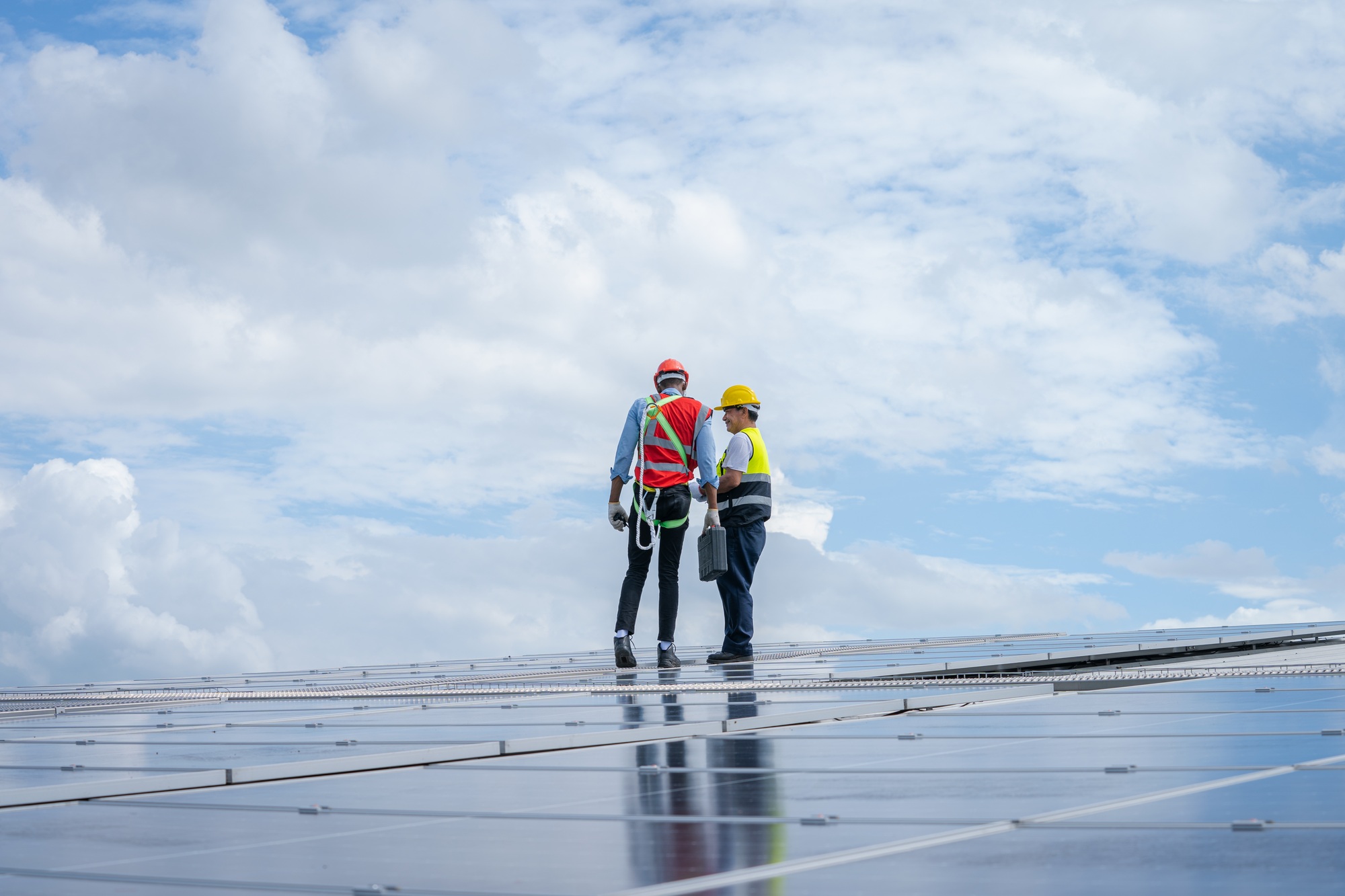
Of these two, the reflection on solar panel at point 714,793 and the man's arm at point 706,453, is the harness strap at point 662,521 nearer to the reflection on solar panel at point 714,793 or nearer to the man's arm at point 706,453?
the man's arm at point 706,453

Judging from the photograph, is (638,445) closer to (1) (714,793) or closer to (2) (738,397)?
(2) (738,397)

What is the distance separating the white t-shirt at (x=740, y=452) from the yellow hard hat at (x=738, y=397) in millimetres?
266

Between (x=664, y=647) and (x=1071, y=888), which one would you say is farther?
(x=664, y=647)

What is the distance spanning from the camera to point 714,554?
11703mm

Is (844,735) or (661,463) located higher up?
(661,463)

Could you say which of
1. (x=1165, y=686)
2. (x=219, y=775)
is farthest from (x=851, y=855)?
(x=1165, y=686)

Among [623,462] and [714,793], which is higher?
[623,462]

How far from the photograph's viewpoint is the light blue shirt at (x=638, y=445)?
458 inches

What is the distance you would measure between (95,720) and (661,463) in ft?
16.3

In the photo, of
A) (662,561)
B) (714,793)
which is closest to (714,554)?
(662,561)

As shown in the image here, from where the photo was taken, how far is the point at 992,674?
10.8 m

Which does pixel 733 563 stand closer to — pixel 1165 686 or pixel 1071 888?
pixel 1165 686

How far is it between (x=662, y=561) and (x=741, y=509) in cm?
95

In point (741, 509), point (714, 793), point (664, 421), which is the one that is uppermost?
point (664, 421)
